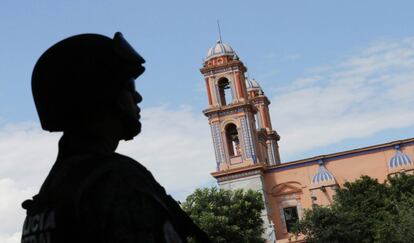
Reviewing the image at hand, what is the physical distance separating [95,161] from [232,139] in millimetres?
44301

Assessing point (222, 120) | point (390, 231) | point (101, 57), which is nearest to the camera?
point (101, 57)

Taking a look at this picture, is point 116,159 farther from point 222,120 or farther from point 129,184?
point 222,120

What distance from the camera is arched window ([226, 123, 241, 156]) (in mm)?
45469

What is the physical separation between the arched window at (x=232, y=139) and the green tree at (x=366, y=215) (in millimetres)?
6159

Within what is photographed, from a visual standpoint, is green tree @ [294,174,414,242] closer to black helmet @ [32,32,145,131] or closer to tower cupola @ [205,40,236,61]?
tower cupola @ [205,40,236,61]

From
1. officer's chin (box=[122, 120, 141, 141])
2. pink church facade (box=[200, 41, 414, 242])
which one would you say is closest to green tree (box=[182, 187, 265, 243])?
pink church facade (box=[200, 41, 414, 242])

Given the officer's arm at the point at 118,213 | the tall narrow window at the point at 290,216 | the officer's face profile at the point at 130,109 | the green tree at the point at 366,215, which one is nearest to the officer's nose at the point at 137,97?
the officer's face profile at the point at 130,109

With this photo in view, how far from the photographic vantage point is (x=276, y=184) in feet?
150

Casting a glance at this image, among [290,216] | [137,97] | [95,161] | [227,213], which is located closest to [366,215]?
[290,216]

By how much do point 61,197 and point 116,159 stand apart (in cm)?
16

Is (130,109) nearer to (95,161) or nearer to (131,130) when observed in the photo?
(131,130)

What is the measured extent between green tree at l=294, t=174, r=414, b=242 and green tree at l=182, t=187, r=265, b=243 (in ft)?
8.42

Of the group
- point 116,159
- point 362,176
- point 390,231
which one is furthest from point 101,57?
point 362,176

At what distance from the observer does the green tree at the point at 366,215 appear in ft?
116
